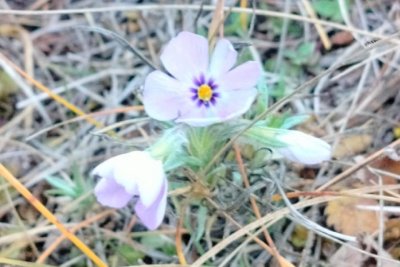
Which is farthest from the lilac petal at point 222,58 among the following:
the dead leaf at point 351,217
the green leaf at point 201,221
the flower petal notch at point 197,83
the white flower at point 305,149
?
the dead leaf at point 351,217

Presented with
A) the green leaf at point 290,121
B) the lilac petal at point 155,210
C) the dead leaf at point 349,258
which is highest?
the green leaf at point 290,121

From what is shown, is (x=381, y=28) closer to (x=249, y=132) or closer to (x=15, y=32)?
(x=249, y=132)

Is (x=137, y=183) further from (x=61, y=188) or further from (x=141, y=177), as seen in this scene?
(x=61, y=188)

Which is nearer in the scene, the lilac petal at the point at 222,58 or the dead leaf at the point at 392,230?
the lilac petal at the point at 222,58

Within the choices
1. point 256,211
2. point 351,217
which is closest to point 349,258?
point 351,217

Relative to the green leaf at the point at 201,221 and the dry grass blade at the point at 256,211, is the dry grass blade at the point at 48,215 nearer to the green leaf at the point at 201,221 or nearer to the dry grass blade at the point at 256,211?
the green leaf at the point at 201,221

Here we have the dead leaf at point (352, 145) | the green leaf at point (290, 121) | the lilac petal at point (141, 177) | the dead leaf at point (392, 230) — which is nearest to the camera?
the lilac petal at point (141, 177)

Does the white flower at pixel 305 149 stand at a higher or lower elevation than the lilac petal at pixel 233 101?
lower
